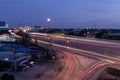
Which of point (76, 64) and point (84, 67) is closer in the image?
point (84, 67)

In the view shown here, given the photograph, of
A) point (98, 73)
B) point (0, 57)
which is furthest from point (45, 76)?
point (0, 57)

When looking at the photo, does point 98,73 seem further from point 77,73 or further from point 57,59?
point 57,59

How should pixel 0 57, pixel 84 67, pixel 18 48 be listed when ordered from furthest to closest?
1. pixel 18 48
2. pixel 0 57
3. pixel 84 67

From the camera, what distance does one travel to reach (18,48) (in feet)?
327

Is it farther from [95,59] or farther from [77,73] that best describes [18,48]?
[77,73]

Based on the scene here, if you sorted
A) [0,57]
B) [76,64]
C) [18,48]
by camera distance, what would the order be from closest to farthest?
[76,64] < [0,57] < [18,48]

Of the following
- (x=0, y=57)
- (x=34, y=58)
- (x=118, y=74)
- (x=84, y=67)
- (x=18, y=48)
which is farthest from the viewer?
(x=18, y=48)

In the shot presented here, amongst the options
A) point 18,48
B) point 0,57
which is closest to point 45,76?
point 0,57

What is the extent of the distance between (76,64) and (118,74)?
1553 cm

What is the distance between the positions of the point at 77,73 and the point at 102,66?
36.3 feet

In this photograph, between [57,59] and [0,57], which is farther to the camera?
[57,59]

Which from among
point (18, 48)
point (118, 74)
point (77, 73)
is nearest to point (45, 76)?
point (77, 73)

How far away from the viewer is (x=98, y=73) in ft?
202

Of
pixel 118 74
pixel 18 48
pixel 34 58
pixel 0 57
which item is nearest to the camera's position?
pixel 118 74
